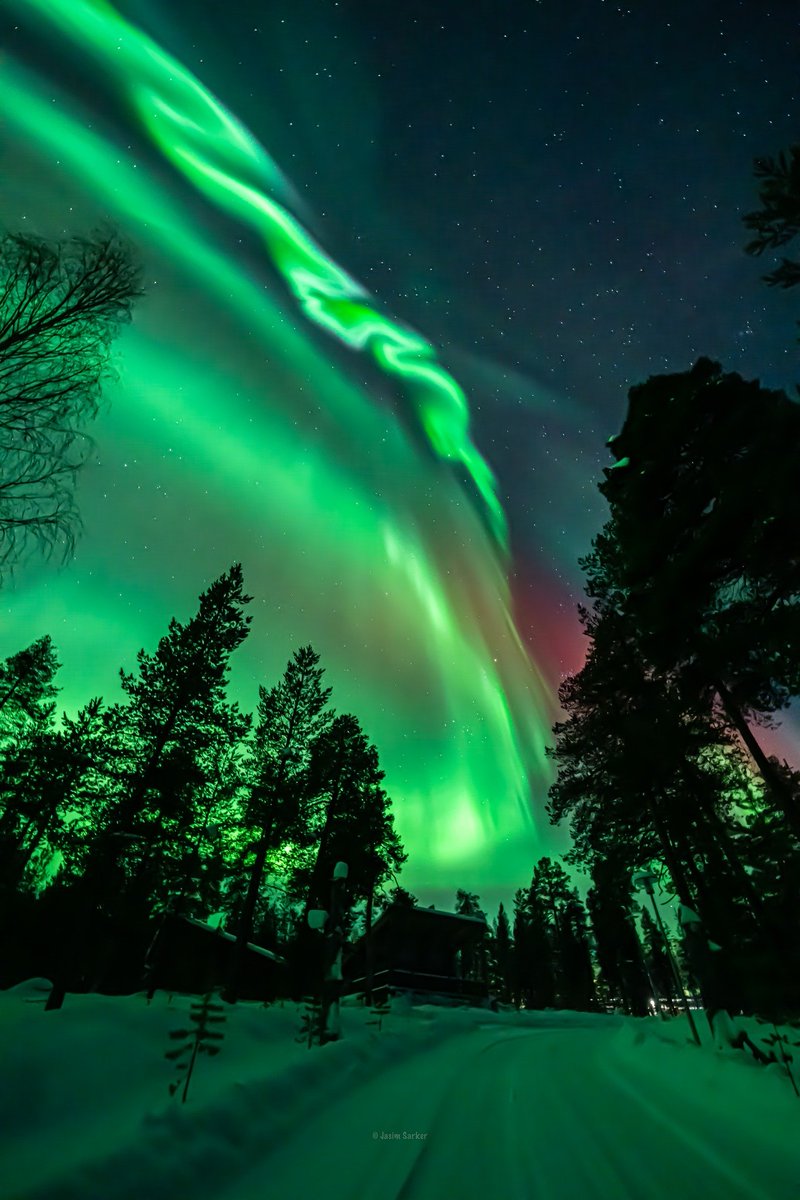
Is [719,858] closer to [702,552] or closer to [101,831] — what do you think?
[702,552]

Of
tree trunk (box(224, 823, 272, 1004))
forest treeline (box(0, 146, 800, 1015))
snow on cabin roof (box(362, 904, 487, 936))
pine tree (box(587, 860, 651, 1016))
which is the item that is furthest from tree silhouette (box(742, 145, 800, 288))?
pine tree (box(587, 860, 651, 1016))

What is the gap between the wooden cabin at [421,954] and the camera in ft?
80.1

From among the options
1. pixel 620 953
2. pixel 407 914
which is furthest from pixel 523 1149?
pixel 620 953

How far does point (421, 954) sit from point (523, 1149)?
25.8 m

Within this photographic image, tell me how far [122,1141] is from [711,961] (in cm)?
1258

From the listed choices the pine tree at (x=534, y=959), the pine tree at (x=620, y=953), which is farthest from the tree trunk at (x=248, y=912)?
the pine tree at (x=534, y=959)

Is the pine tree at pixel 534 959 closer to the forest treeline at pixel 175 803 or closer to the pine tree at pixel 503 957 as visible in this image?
the pine tree at pixel 503 957

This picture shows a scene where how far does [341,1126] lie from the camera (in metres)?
5.23

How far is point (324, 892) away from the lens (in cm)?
2233

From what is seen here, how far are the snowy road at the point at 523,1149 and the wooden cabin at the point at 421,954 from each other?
65.8 ft

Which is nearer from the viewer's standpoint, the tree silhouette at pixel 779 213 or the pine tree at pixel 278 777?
the tree silhouette at pixel 779 213

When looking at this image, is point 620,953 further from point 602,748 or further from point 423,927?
point 602,748

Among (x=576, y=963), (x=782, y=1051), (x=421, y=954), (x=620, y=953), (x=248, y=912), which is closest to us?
(x=782, y=1051)

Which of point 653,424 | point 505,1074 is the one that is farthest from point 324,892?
point 653,424
